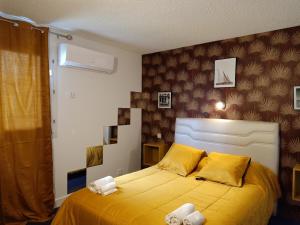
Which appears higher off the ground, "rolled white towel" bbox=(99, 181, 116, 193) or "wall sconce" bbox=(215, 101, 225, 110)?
"wall sconce" bbox=(215, 101, 225, 110)

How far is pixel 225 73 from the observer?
326 centimetres

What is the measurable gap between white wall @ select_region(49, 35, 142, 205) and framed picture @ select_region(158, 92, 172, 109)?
474 mm

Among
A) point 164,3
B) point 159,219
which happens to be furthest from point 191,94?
point 159,219

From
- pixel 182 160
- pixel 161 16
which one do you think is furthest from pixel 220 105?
pixel 161 16

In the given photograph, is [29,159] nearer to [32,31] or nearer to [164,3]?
[32,31]

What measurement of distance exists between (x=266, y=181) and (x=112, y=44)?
9.74ft

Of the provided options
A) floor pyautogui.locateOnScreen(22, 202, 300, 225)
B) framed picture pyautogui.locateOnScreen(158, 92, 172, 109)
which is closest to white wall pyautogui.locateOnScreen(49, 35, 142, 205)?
framed picture pyautogui.locateOnScreen(158, 92, 172, 109)

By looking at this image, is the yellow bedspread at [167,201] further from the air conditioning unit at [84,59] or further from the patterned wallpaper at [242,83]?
the air conditioning unit at [84,59]

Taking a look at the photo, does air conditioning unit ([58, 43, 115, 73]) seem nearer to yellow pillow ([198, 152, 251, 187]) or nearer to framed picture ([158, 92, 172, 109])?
framed picture ([158, 92, 172, 109])

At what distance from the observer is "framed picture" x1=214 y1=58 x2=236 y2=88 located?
3.20 meters

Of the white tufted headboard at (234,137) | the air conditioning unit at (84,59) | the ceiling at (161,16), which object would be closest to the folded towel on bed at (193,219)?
the white tufted headboard at (234,137)

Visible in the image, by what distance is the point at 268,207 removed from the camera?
2443 mm

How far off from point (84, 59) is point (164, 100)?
5.27 feet

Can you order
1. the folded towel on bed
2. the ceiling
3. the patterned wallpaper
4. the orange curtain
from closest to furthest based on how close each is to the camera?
the folded towel on bed
the ceiling
the orange curtain
the patterned wallpaper
